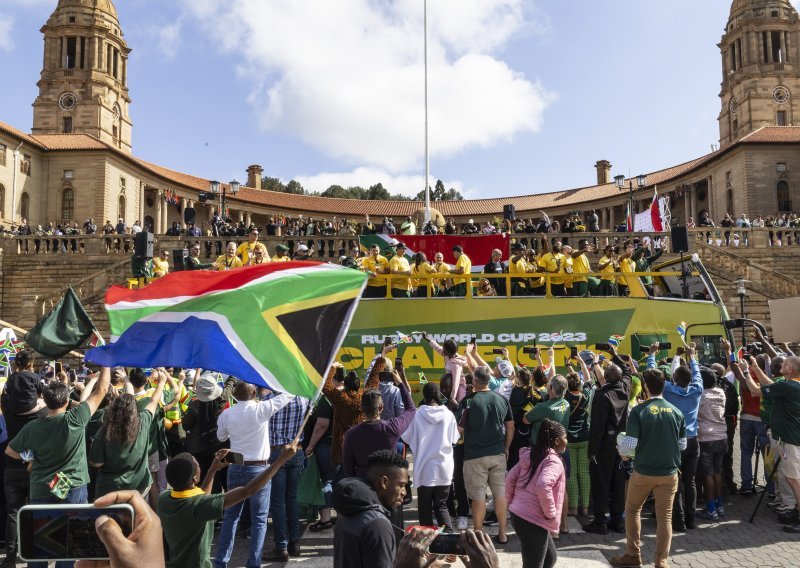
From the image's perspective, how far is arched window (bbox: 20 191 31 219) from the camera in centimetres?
4984

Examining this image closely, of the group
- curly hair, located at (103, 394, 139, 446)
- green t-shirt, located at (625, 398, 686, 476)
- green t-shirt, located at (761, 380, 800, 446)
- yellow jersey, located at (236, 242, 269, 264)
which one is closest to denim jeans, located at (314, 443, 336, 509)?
curly hair, located at (103, 394, 139, 446)

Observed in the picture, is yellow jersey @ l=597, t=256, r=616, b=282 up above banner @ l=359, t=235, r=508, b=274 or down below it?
below

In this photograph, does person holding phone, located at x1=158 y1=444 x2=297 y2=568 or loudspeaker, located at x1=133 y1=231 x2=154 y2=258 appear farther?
loudspeaker, located at x1=133 y1=231 x2=154 y2=258

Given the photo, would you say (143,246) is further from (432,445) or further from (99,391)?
(432,445)

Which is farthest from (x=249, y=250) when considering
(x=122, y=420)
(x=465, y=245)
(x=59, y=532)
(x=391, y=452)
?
(x=59, y=532)

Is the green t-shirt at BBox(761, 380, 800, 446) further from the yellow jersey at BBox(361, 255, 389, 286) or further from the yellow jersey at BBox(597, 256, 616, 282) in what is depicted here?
the yellow jersey at BBox(361, 255, 389, 286)

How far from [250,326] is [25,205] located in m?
53.6

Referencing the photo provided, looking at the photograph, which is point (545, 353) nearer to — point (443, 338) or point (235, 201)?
point (443, 338)

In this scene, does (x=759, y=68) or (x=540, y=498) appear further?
(x=759, y=68)

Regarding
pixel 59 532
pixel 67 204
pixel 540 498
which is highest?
pixel 67 204

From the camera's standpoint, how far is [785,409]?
24.8 ft

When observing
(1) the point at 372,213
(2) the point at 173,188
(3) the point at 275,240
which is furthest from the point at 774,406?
(2) the point at 173,188

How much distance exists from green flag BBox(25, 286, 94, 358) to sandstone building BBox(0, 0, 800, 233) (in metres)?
47.0

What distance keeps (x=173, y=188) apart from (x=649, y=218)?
42.7m
